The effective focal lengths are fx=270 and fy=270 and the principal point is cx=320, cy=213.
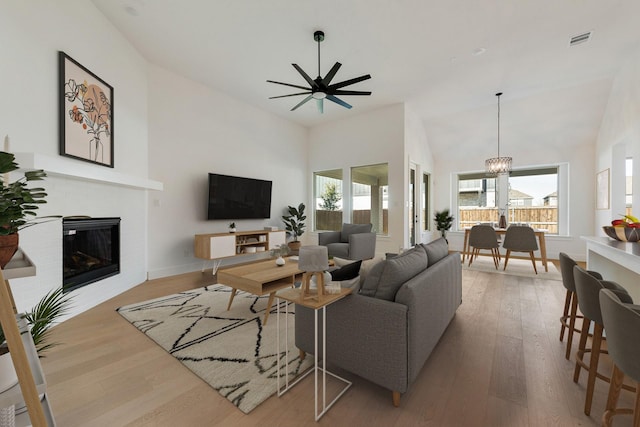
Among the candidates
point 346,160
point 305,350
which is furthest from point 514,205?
point 305,350

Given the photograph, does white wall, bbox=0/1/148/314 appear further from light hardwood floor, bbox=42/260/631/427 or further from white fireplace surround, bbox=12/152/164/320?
light hardwood floor, bbox=42/260/631/427

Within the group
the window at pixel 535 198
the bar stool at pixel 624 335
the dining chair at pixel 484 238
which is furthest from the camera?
the window at pixel 535 198

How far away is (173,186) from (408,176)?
4.54 meters

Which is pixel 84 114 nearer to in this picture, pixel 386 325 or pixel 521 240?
pixel 386 325

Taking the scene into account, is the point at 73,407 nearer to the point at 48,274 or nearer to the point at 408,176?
the point at 48,274

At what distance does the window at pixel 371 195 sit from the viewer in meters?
6.05

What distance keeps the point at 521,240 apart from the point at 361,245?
→ 2.91m

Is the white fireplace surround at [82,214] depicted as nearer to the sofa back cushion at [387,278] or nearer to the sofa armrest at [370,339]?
the sofa armrest at [370,339]

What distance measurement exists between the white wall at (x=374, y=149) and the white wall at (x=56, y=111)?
161 inches

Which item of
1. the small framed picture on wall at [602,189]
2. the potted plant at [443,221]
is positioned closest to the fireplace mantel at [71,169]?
the potted plant at [443,221]

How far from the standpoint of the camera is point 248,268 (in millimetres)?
3037

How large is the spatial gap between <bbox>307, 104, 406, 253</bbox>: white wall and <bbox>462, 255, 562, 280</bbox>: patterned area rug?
1.55 metres

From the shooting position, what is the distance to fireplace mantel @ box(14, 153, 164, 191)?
208cm

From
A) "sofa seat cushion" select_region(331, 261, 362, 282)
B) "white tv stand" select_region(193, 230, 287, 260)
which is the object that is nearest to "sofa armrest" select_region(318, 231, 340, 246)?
"white tv stand" select_region(193, 230, 287, 260)
